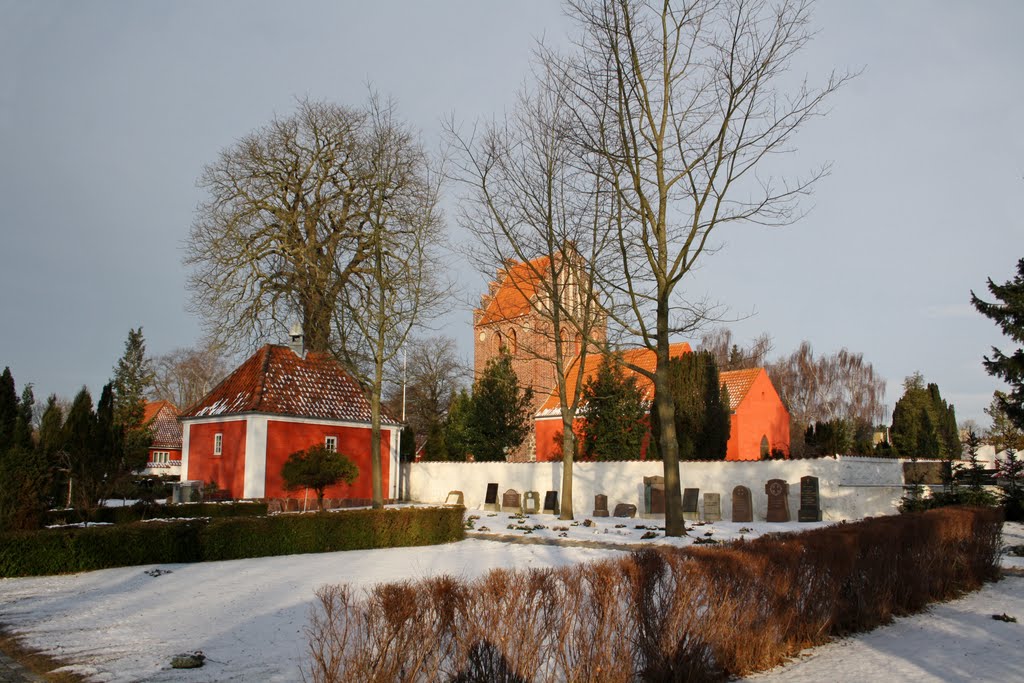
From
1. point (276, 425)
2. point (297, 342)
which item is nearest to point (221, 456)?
point (276, 425)

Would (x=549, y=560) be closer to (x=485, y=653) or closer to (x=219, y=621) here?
(x=219, y=621)

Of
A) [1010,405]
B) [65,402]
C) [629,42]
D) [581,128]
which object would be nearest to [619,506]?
[1010,405]

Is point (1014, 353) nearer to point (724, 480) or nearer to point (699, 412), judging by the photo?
point (724, 480)

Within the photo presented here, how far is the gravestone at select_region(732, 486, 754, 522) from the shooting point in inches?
886

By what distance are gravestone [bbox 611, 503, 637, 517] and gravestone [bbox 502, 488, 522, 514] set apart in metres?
4.20

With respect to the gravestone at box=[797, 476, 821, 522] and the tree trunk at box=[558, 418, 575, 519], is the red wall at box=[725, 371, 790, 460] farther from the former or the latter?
the tree trunk at box=[558, 418, 575, 519]

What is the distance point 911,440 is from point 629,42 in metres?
35.9

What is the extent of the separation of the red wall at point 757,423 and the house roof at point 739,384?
0.19 meters

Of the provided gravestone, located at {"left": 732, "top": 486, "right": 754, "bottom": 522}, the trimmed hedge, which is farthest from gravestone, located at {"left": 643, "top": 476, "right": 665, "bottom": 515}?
the trimmed hedge

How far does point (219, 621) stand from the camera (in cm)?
891

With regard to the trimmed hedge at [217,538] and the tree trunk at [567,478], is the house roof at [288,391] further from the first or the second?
the trimmed hedge at [217,538]

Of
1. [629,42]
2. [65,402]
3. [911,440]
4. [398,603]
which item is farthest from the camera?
[65,402]

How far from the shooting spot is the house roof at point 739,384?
39384mm

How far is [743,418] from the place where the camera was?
39.2 metres
